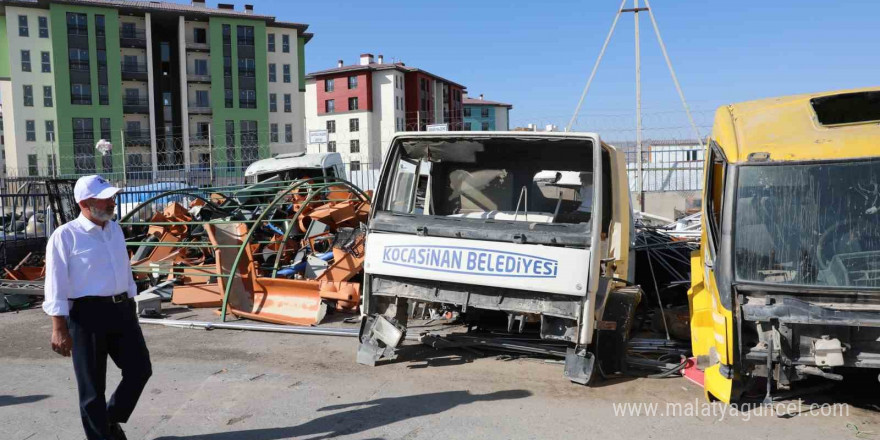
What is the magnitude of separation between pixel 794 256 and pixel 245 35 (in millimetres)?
58462

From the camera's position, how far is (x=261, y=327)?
7867mm

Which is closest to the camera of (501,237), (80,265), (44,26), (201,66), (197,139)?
(80,265)

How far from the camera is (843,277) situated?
4.43 meters

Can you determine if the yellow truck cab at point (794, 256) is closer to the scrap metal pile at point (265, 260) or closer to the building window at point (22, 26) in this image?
the scrap metal pile at point (265, 260)

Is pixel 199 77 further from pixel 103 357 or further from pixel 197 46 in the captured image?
pixel 103 357

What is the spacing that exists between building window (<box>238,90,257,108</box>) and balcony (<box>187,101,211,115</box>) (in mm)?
2727

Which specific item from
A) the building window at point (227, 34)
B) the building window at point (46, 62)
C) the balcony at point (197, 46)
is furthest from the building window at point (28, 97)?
the building window at point (227, 34)

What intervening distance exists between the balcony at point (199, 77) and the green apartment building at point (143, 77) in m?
0.08

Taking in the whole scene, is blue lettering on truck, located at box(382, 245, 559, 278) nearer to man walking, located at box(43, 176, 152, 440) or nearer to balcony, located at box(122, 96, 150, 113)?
man walking, located at box(43, 176, 152, 440)

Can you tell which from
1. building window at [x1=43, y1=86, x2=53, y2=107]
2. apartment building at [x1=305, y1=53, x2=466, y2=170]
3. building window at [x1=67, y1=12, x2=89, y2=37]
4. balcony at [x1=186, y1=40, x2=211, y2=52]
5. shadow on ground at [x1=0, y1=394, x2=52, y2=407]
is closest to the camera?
shadow on ground at [x1=0, y1=394, x2=52, y2=407]

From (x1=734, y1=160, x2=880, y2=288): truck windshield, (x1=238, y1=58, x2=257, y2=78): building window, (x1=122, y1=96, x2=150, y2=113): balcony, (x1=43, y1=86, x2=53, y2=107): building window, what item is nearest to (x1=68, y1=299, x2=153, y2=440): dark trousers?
(x1=734, y1=160, x2=880, y2=288): truck windshield

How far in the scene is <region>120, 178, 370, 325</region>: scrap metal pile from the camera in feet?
27.2

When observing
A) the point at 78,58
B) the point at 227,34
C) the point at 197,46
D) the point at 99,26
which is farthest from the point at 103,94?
the point at 227,34

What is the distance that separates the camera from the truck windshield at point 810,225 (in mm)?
4473
